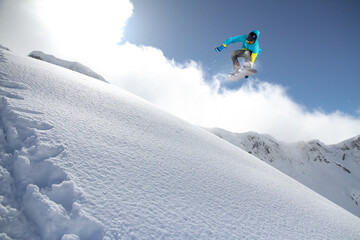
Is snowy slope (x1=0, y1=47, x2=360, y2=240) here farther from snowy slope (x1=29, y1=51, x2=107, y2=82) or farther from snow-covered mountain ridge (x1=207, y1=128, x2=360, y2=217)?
snowy slope (x1=29, y1=51, x2=107, y2=82)

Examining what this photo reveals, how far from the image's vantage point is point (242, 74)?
718 cm

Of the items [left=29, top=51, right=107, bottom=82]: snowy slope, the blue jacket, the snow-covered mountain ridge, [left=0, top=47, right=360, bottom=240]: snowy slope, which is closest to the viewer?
[left=0, top=47, right=360, bottom=240]: snowy slope

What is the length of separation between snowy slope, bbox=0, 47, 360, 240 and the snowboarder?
200 inches

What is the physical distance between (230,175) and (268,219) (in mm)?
904

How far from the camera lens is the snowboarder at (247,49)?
6.24 metres

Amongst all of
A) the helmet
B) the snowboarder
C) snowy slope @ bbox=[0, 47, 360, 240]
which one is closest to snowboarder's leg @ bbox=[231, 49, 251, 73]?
the snowboarder

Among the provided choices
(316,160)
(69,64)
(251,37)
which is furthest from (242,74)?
(316,160)

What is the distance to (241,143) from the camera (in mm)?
104312

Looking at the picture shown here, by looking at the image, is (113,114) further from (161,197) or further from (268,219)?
(268,219)

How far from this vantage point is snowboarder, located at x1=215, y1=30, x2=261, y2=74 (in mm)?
6241

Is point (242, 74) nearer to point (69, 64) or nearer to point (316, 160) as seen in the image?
point (69, 64)

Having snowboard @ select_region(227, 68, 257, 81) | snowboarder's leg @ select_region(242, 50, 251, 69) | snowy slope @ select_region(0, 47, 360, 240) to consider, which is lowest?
snowy slope @ select_region(0, 47, 360, 240)

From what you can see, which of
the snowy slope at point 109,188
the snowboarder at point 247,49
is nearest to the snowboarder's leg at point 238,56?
the snowboarder at point 247,49

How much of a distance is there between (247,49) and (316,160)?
12616 centimetres
